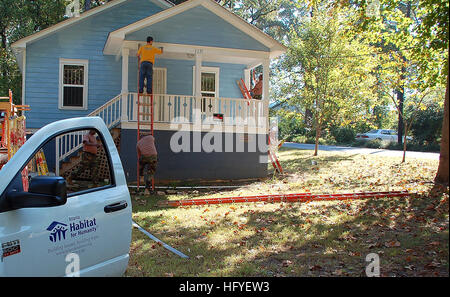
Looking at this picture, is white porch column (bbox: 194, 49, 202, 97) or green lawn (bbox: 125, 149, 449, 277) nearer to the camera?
green lawn (bbox: 125, 149, 449, 277)

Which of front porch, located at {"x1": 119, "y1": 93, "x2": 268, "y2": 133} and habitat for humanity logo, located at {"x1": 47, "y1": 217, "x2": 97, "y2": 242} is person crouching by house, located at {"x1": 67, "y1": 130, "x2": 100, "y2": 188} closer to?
front porch, located at {"x1": 119, "y1": 93, "x2": 268, "y2": 133}

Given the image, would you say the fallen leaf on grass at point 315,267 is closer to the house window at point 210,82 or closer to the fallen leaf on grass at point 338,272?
the fallen leaf on grass at point 338,272

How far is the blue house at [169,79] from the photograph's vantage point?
13445 millimetres

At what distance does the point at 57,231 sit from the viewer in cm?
309

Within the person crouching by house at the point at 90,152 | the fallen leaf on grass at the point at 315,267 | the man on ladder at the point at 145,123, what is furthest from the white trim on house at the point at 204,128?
the fallen leaf on grass at the point at 315,267

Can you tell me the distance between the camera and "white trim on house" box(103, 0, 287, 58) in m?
13.2

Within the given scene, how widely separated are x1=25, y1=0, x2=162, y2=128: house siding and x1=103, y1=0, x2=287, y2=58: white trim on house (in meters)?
1.65

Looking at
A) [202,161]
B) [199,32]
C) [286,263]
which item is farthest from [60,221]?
[199,32]

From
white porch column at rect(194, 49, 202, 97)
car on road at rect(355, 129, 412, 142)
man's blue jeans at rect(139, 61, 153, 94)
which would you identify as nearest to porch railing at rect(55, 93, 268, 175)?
white porch column at rect(194, 49, 202, 97)

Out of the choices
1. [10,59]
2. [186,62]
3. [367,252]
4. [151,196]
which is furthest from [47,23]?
[367,252]

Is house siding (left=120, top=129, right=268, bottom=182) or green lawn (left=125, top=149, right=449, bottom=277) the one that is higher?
house siding (left=120, top=129, right=268, bottom=182)

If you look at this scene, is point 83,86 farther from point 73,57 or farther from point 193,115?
point 193,115

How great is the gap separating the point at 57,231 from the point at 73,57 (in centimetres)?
1468
